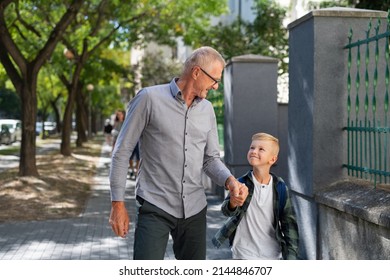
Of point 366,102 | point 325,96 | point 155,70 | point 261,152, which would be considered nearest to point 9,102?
point 155,70

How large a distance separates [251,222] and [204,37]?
23.3 m

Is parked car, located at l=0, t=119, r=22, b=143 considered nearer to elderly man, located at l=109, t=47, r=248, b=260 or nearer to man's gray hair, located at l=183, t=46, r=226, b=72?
elderly man, located at l=109, t=47, r=248, b=260

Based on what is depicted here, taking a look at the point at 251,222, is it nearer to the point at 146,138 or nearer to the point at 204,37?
the point at 146,138

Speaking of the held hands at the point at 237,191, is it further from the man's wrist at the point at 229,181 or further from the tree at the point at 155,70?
the tree at the point at 155,70

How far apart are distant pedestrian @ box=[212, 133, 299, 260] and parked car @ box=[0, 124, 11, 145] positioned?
41.7m

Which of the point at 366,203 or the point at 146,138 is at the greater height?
the point at 146,138

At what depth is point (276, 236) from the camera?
4773 mm

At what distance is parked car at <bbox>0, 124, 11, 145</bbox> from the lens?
148ft

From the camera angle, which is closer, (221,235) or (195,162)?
(195,162)

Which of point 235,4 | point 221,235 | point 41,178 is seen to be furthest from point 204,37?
point 221,235

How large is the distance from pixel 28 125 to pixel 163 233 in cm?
1368

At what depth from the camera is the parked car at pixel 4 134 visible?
45.1 meters

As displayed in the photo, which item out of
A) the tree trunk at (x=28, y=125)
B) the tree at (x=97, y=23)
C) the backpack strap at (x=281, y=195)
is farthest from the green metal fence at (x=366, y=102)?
the tree at (x=97, y=23)
